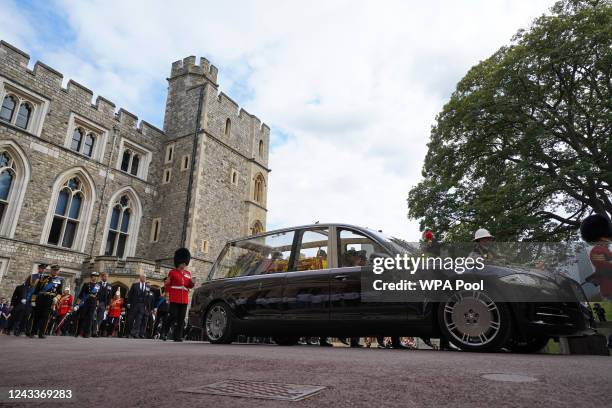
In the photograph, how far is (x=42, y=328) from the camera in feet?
29.5

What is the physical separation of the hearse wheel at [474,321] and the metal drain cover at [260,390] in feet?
10.3

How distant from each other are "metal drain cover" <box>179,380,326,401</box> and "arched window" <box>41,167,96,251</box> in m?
20.9

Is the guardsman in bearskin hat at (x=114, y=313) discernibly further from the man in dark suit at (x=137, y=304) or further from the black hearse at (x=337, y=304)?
the black hearse at (x=337, y=304)

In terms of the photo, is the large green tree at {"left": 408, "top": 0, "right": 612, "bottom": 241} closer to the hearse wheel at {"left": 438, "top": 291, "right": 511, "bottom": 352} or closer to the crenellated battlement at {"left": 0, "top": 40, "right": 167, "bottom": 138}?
the hearse wheel at {"left": 438, "top": 291, "right": 511, "bottom": 352}

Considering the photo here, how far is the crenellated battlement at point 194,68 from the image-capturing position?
28.5 meters

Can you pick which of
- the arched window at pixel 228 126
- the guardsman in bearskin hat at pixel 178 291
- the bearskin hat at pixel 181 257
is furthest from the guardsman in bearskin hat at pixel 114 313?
the arched window at pixel 228 126

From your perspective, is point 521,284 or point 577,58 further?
point 577,58

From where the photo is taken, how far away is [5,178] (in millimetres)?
18203

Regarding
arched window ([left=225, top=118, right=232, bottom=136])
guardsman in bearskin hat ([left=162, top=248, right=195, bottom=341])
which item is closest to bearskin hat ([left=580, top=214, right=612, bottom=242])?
guardsman in bearskin hat ([left=162, top=248, right=195, bottom=341])

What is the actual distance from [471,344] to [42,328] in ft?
30.4

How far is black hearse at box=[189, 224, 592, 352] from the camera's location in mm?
4527

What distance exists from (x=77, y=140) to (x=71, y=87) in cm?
292

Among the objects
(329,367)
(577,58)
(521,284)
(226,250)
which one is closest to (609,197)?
(577,58)

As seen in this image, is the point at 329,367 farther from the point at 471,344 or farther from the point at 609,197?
the point at 609,197
